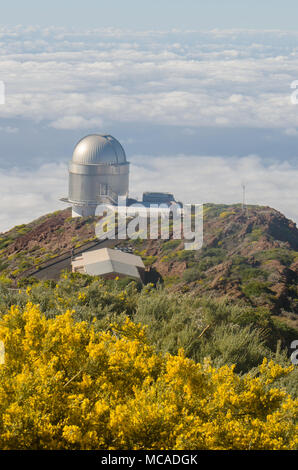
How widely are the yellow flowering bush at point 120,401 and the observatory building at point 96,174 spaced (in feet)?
158

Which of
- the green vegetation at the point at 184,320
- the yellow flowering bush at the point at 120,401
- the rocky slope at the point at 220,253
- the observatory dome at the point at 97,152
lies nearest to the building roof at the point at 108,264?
the rocky slope at the point at 220,253

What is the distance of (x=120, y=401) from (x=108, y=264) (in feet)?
76.4

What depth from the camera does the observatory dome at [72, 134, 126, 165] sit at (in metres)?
56.8

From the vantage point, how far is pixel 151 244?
1725 inches

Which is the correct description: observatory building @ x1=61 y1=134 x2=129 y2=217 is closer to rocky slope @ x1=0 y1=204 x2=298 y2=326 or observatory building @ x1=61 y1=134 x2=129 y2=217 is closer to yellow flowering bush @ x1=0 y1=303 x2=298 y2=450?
rocky slope @ x1=0 y1=204 x2=298 y2=326

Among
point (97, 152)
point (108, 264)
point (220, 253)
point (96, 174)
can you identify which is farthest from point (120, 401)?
point (97, 152)

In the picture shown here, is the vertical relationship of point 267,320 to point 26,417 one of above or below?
below

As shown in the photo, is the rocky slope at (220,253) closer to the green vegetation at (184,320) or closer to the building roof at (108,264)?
the building roof at (108,264)

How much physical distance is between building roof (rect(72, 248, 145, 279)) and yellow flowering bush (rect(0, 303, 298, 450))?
2078cm

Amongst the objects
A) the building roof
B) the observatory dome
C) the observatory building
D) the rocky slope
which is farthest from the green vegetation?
the observatory dome
